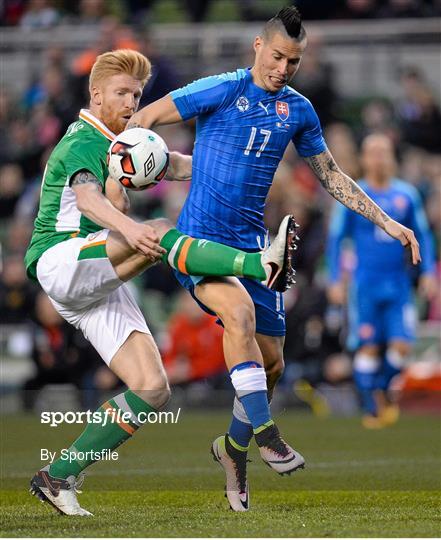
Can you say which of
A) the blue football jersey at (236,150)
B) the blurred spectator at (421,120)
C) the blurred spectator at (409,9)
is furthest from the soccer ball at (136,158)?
the blurred spectator at (409,9)

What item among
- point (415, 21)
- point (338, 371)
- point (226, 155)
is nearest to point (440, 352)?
point (338, 371)

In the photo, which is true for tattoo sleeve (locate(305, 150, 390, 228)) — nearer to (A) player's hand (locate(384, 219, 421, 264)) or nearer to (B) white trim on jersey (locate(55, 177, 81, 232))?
(A) player's hand (locate(384, 219, 421, 264))

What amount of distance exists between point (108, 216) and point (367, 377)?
7.65 metres

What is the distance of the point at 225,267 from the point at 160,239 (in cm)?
37

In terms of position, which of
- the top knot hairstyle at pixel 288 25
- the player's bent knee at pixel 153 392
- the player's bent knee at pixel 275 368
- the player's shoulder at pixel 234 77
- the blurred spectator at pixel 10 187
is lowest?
the blurred spectator at pixel 10 187

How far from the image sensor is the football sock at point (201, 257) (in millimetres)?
6746

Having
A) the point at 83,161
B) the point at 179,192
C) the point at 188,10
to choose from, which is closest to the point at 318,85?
the point at 179,192

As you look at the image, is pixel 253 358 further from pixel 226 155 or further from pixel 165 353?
pixel 165 353

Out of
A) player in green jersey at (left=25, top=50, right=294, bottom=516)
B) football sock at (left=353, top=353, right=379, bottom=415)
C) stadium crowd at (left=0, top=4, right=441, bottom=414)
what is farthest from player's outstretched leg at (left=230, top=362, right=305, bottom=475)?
stadium crowd at (left=0, top=4, right=441, bottom=414)

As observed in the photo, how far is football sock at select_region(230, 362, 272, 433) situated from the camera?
22.5 feet

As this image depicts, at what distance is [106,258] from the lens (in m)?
6.83

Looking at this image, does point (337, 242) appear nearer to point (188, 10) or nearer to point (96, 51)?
point (96, 51)

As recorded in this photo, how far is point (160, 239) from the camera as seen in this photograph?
686 cm

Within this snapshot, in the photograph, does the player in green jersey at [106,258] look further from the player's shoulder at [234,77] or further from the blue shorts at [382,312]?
the blue shorts at [382,312]
